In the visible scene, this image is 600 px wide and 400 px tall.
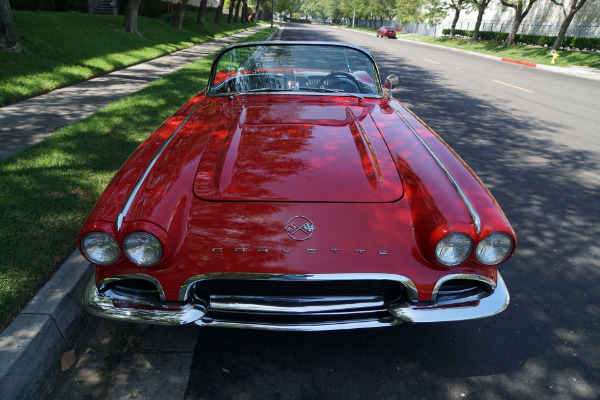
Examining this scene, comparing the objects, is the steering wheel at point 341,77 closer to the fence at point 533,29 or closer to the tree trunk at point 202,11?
the tree trunk at point 202,11

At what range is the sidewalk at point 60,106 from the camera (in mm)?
4633

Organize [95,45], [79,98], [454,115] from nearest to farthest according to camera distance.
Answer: [79,98] → [454,115] → [95,45]

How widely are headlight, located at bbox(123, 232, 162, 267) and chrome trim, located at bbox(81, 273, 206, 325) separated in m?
0.22

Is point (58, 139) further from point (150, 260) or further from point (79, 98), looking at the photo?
point (150, 260)

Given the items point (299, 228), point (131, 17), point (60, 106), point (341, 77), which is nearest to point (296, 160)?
point (299, 228)

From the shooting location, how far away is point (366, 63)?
11.5ft

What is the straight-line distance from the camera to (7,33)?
785cm

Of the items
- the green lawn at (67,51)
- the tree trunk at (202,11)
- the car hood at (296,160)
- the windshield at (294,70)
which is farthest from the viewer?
the tree trunk at (202,11)


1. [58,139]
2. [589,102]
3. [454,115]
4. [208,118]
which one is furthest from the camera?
[589,102]

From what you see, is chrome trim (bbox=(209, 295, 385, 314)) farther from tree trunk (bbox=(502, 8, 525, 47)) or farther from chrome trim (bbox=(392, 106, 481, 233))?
tree trunk (bbox=(502, 8, 525, 47))

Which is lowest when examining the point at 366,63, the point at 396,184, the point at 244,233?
the point at 244,233

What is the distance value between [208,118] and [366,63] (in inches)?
61.1

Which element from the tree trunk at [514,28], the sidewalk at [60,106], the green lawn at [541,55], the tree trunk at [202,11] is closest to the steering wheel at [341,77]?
the sidewalk at [60,106]

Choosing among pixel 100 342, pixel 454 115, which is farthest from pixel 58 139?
pixel 454 115
